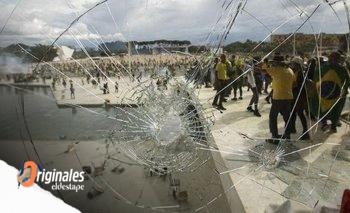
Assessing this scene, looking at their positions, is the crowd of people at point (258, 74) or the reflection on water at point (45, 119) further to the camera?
the reflection on water at point (45, 119)

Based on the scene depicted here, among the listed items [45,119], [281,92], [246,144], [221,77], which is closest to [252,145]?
[246,144]

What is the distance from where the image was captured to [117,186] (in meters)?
3.74

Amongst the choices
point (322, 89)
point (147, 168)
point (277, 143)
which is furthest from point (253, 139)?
point (147, 168)

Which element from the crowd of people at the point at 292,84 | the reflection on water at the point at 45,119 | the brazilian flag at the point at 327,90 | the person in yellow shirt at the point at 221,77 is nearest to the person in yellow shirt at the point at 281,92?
the crowd of people at the point at 292,84

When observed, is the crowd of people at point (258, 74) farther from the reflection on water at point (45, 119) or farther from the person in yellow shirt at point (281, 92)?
the reflection on water at point (45, 119)

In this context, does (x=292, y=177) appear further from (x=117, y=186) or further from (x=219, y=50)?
(x=117, y=186)

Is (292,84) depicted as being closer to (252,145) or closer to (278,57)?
(278,57)

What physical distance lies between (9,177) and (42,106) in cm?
78

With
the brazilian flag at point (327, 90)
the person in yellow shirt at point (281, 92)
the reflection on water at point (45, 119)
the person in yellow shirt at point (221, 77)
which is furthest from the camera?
the reflection on water at point (45, 119)

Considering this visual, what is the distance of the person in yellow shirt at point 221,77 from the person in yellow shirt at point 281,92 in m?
0.39

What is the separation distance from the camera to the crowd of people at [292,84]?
296 centimetres

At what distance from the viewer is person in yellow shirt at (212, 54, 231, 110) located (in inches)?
114

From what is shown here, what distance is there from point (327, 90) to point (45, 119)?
8.29 ft

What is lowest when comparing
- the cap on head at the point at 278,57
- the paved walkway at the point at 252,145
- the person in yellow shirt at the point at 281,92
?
the paved walkway at the point at 252,145
